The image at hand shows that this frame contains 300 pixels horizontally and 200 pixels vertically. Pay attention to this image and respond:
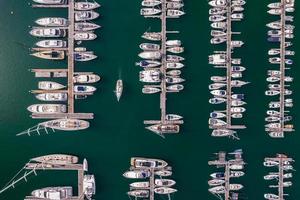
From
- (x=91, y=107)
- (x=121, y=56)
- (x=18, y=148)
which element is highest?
(x=121, y=56)

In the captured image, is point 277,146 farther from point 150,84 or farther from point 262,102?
point 150,84

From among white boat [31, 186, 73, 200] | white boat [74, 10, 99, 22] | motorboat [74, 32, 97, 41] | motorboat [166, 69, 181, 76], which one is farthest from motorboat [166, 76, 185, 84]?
white boat [31, 186, 73, 200]

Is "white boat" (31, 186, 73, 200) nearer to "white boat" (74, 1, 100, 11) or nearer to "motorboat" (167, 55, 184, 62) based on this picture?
"motorboat" (167, 55, 184, 62)

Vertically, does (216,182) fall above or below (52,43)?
below

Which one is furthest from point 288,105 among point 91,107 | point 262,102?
point 91,107

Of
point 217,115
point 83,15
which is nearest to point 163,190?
point 217,115

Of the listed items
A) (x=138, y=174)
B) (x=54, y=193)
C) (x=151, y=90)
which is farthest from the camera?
(x=151, y=90)

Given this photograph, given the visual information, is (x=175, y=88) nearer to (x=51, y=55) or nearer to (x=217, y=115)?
(x=217, y=115)
